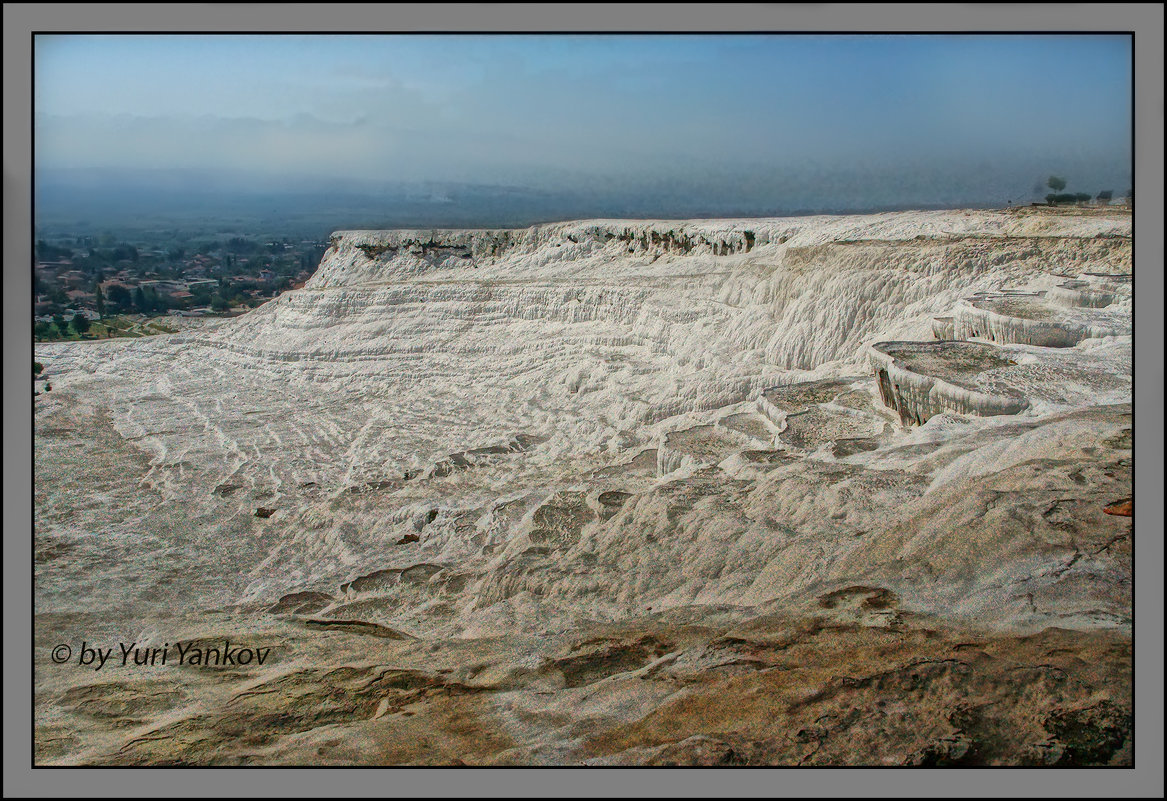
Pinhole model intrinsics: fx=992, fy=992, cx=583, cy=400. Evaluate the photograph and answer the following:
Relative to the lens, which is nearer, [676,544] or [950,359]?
[676,544]

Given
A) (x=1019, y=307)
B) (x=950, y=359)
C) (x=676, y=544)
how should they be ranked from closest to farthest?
(x=676, y=544) → (x=950, y=359) → (x=1019, y=307)

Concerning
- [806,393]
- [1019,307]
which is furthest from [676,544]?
[1019,307]

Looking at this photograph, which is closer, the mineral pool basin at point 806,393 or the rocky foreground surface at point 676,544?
the rocky foreground surface at point 676,544

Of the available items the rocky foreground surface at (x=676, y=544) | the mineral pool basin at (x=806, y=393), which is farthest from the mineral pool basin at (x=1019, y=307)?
the mineral pool basin at (x=806, y=393)

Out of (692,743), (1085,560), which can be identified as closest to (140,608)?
(692,743)

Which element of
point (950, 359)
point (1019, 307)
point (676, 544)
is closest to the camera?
point (676, 544)

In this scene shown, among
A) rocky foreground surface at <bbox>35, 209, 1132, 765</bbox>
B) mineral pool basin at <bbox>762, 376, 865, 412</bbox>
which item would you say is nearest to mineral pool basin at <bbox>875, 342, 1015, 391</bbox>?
rocky foreground surface at <bbox>35, 209, 1132, 765</bbox>

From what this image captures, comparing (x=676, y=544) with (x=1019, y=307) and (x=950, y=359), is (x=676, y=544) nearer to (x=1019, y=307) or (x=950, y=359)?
(x=950, y=359)

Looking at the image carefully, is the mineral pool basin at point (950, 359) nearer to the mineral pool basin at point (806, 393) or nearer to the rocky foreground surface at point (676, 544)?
the rocky foreground surface at point (676, 544)
